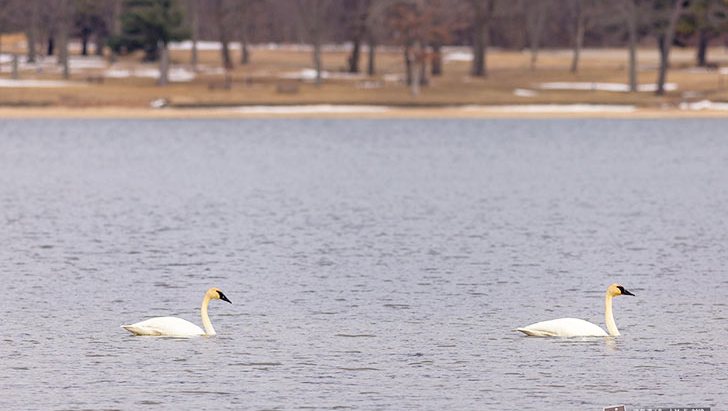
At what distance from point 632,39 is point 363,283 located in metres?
82.5

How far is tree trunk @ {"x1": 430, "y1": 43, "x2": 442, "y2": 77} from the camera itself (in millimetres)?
116519

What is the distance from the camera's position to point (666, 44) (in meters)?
110

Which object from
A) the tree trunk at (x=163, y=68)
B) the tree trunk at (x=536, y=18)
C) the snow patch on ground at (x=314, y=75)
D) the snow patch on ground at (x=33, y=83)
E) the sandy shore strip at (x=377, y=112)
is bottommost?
the sandy shore strip at (x=377, y=112)

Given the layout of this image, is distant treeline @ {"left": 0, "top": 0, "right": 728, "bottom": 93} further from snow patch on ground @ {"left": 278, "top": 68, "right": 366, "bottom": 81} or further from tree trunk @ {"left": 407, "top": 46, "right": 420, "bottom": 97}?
snow patch on ground @ {"left": 278, "top": 68, "right": 366, "bottom": 81}

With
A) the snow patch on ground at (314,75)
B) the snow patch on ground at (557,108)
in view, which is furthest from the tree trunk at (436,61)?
the snow patch on ground at (557,108)

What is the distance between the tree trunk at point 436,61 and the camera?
4587 inches

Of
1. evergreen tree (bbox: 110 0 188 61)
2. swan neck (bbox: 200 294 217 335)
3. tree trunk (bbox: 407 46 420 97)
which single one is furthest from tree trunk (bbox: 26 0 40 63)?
swan neck (bbox: 200 294 217 335)

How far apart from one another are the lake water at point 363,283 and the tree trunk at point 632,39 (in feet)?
109

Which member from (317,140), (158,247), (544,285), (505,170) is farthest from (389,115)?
(544,285)

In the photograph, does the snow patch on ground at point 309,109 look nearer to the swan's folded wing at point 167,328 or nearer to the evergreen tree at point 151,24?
the evergreen tree at point 151,24

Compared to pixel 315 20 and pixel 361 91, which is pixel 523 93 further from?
pixel 315 20

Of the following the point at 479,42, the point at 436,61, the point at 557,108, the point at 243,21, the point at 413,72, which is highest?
the point at 243,21

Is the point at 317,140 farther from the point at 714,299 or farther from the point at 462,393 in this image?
the point at 462,393

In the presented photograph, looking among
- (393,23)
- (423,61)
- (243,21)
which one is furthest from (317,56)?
(243,21)
